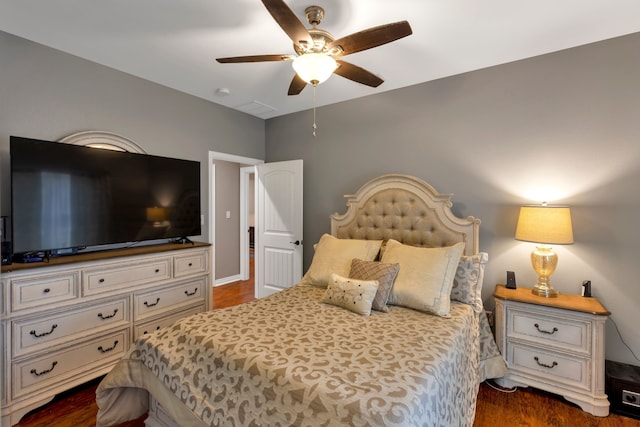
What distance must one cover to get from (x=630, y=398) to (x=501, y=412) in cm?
82

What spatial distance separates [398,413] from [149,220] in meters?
2.60

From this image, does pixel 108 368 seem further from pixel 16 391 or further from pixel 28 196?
pixel 28 196

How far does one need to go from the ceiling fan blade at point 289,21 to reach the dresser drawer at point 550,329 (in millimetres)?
2405

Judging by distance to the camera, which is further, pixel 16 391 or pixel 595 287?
pixel 595 287

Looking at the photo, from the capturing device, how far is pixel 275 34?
2139 mm

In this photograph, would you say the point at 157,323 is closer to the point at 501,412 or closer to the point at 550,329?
the point at 501,412

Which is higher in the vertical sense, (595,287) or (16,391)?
(595,287)

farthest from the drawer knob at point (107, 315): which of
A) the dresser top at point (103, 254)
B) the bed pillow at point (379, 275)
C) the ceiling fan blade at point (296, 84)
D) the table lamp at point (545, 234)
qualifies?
the table lamp at point (545, 234)

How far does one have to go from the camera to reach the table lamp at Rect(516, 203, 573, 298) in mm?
2152

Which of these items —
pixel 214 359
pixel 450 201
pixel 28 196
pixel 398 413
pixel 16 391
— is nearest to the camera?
pixel 398 413

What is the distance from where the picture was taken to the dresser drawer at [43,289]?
6.24 ft

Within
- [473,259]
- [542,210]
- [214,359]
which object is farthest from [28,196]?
[542,210]

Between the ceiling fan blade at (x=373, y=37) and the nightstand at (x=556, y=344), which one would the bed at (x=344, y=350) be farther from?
the ceiling fan blade at (x=373, y=37)

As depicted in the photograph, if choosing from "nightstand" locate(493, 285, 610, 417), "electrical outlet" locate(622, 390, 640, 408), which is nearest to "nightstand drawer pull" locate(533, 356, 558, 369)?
"nightstand" locate(493, 285, 610, 417)
